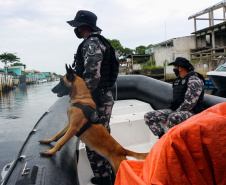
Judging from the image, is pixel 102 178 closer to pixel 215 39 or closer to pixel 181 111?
pixel 181 111

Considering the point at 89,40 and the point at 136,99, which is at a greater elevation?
the point at 89,40

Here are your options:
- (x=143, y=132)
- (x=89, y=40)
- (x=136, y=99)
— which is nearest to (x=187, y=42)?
(x=136, y=99)

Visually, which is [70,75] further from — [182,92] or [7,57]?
[7,57]

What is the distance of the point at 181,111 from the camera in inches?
85.9

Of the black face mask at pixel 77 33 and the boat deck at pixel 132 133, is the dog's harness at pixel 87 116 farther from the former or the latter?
the boat deck at pixel 132 133

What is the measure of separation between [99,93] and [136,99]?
2663 millimetres

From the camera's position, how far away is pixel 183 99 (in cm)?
235

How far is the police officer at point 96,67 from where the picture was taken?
1442 mm

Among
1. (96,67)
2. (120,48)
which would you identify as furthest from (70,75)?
(120,48)

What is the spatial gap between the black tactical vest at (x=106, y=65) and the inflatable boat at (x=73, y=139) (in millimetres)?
581

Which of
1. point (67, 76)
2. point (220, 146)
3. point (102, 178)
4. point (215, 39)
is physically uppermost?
point (215, 39)

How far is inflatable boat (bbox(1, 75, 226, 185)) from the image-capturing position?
1201mm

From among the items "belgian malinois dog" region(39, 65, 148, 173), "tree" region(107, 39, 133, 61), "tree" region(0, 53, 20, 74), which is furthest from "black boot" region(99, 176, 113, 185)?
"tree" region(0, 53, 20, 74)

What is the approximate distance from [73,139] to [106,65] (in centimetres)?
76
